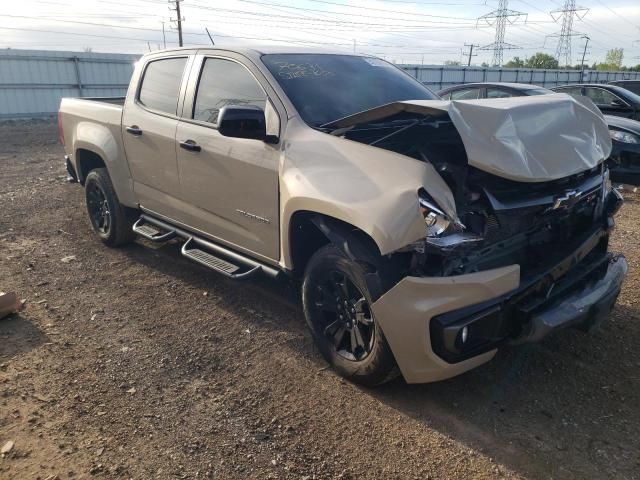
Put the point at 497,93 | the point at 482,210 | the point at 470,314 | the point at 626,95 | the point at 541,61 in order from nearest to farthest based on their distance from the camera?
the point at 470,314 → the point at 482,210 → the point at 497,93 → the point at 626,95 → the point at 541,61

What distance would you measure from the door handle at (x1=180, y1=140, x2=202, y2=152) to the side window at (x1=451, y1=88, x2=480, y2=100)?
6.96 meters

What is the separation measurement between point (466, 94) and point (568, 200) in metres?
7.52

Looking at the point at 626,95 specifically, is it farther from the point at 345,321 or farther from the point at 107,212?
the point at 107,212

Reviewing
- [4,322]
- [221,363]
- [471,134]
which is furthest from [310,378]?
[4,322]

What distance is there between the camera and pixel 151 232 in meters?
4.89

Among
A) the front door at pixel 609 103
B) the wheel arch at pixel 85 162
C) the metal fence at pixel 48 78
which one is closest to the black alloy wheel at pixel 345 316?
the wheel arch at pixel 85 162

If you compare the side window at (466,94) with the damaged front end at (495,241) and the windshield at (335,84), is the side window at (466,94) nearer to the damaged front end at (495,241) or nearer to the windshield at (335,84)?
the windshield at (335,84)

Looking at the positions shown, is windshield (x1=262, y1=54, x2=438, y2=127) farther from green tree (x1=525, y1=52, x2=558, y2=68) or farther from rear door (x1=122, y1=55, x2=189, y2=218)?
green tree (x1=525, y1=52, x2=558, y2=68)

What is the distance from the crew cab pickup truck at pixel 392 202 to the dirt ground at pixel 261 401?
1.09ft

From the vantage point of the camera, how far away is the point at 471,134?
267cm

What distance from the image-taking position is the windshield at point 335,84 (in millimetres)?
3529

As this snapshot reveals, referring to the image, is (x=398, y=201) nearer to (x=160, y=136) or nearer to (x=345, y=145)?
(x=345, y=145)

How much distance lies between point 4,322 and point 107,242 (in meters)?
1.74

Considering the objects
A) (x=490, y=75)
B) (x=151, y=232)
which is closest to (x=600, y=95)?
(x=151, y=232)
